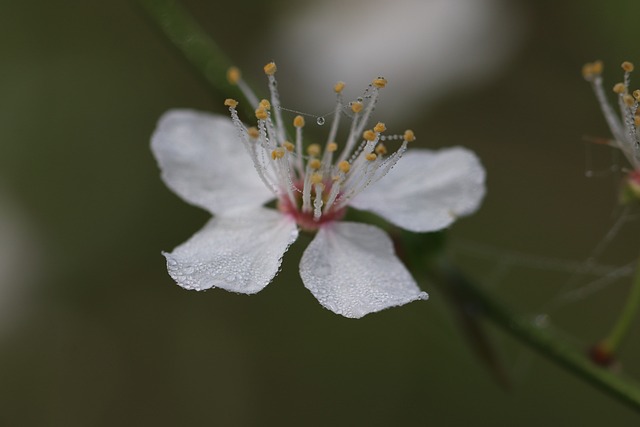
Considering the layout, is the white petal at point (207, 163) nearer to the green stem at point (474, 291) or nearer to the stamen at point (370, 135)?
the green stem at point (474, 291)

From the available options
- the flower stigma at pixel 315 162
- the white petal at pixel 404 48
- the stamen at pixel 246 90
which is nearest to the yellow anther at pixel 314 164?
the flower stigma at pixel 315 162

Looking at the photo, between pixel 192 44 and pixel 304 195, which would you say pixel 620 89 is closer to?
pixel 304 195

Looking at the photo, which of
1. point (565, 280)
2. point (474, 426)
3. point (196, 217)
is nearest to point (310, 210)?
point (196, 217)

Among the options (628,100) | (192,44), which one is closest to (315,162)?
(192,44)

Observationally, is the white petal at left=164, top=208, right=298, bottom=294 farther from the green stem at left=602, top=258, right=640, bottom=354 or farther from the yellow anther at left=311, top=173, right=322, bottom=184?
the green stem at left=602, top=258, right=640, bottom=354

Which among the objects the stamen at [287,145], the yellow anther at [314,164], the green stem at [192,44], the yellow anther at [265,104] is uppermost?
the green stem at [192,44]

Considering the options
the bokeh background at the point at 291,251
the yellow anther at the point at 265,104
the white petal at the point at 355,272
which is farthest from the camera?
the bokeh background at the point at 291,251
